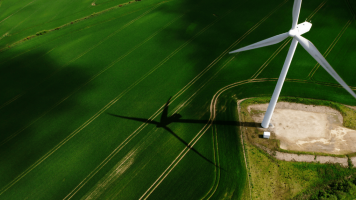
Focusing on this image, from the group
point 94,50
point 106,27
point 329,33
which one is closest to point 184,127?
point 94,50

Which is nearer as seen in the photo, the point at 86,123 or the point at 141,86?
the point at 86,123

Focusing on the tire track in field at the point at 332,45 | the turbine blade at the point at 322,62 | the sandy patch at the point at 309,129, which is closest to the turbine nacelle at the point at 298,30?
the turbine blade at the point at 322,62

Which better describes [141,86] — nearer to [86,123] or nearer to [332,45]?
[86,123]

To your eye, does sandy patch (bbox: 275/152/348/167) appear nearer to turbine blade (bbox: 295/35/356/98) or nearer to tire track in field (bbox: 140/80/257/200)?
tire track in field (bbox: 140/80/257/200)

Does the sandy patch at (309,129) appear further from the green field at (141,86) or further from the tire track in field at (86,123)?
the tire track in field at (86,123)

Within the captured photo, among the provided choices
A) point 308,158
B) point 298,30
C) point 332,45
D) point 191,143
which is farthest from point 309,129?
point 332,45
